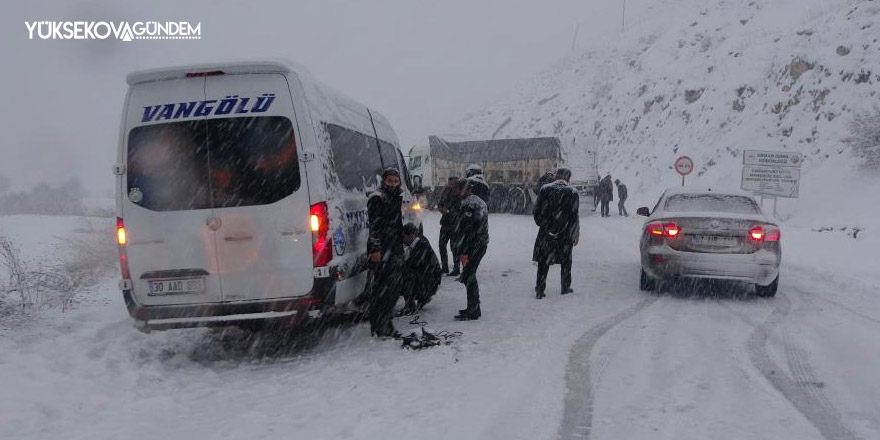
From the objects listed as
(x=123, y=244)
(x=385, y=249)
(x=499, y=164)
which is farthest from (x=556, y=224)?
(x=499, y=164)

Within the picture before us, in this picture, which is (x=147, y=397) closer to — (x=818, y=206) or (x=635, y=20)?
(x=818, y=206)

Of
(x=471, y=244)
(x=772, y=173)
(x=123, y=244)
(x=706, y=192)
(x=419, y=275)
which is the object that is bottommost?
(x=419, y=275)

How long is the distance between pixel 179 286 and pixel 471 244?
10.5 ft

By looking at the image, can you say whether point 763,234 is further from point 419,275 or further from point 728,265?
point 419,275

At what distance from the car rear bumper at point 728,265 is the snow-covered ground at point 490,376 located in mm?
371

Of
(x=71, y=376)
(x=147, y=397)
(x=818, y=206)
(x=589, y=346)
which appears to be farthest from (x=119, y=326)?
(x=818, y=206)

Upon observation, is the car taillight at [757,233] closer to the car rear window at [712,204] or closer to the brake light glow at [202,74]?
the car rear window at [712,204]

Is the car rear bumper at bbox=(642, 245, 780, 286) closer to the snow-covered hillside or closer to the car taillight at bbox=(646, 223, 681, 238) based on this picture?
the car taillight at bbox=(646, 223, 681, 238)

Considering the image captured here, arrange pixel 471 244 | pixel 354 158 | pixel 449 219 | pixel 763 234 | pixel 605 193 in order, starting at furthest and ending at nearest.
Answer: pixel 605 193 < pixel 449 219 < pixel 763 234 < pixel 471 244 < pixel 354 158

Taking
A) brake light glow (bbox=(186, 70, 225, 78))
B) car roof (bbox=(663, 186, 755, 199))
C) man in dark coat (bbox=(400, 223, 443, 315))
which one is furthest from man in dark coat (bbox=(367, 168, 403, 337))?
car roof (bbox=(663, 186, 755, 199))

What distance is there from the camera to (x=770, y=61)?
2989 centimetres

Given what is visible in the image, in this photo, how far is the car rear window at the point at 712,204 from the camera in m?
7.96

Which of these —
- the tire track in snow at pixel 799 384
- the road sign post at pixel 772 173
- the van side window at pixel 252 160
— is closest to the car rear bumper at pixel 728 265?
the tire track in snow at pixel 799 384

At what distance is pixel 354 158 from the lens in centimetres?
627
